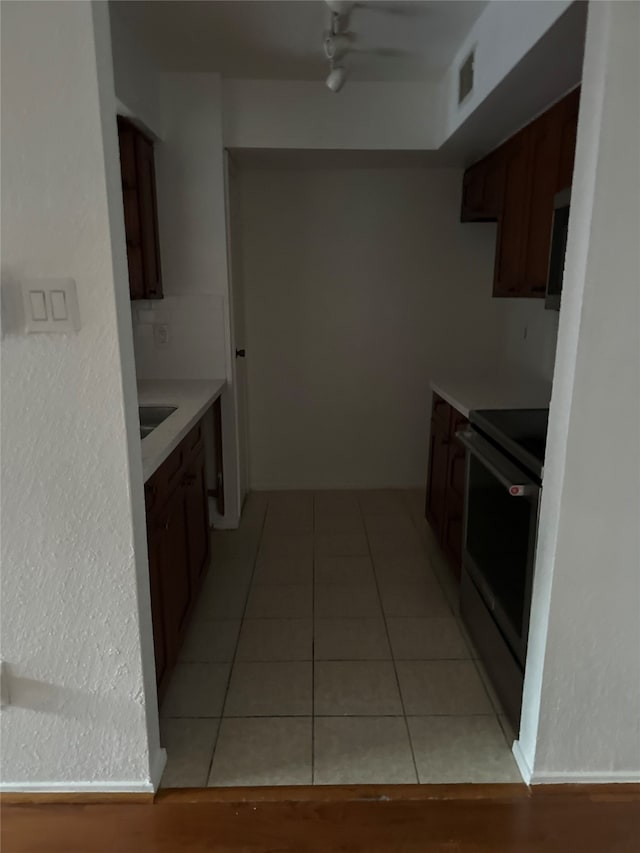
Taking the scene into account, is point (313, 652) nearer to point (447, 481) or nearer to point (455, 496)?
point (455, 496)

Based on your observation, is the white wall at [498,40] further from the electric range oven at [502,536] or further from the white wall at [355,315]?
the electric range oven at [502,536]

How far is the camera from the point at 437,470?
318 centimetres

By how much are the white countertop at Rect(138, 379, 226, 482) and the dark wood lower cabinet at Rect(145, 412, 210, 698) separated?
7 centimetres

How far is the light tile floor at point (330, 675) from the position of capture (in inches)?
71.6

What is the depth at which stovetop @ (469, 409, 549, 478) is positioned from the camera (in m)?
1.89

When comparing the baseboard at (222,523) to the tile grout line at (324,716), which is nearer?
the tile grout line at (324,716)

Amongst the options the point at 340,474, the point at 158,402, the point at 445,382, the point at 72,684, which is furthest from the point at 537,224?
the point at 72,684

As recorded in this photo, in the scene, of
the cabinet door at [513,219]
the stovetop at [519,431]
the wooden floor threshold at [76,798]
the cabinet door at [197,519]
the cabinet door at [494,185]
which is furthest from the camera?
the cabinet door at [494,185]

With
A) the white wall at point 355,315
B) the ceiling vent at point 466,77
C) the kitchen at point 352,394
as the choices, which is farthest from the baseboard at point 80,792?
the ceiling vent at point 466,77

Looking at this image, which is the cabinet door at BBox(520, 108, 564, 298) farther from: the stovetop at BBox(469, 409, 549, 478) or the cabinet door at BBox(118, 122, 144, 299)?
the cabinet door at BBox(118, 122, 144, 299)

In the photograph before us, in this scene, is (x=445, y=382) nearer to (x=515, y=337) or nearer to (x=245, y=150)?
(x=515, y=337)

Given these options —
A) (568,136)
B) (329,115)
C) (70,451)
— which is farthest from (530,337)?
(70,451)

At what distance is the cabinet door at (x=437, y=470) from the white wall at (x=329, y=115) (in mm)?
1427

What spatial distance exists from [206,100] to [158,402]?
1552 mm
